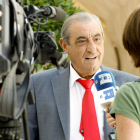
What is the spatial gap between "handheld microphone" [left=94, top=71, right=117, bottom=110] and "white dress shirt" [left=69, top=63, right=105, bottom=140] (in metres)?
0.46

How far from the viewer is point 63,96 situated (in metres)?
2.05

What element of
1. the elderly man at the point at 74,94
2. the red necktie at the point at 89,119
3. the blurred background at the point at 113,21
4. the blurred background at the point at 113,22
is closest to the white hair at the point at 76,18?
the elderly man at the point at 74,94

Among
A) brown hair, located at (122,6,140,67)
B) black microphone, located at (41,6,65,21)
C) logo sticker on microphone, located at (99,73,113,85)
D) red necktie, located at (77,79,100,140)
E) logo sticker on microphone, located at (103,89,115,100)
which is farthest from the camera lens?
red necktie, located at (77,79,100,140)

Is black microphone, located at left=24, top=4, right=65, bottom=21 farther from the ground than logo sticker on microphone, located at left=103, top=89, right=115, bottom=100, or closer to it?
farther from the ground

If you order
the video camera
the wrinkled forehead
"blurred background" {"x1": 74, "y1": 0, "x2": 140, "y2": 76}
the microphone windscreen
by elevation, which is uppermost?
the video camera

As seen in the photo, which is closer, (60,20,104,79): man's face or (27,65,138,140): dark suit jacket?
(27,65,138,140): dark suit jacket

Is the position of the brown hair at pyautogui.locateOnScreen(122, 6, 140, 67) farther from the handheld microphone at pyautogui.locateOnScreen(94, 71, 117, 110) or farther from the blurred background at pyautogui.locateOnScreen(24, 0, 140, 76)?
the blurred background at pyautogui.locateOnScreen(24, 0, 140, 76)

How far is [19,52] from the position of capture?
3.26 ft

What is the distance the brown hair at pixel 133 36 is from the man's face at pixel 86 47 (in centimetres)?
91

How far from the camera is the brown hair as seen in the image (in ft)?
3.62

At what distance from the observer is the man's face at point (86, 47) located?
209cm

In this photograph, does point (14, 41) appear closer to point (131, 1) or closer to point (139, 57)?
point (139, 57)

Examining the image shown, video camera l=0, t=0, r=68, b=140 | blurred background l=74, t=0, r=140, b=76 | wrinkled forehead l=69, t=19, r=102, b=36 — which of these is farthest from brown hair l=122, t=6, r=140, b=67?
blurred background l=74, t=0, r=140, b=76

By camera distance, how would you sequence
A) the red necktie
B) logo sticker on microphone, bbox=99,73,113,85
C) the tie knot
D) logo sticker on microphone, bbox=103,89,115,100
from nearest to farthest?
logo sticker on microphone, bbox=103,89,115,100, logo sticker on microphone, bbox=99,73,113,85, the red necktie, the tie knot
